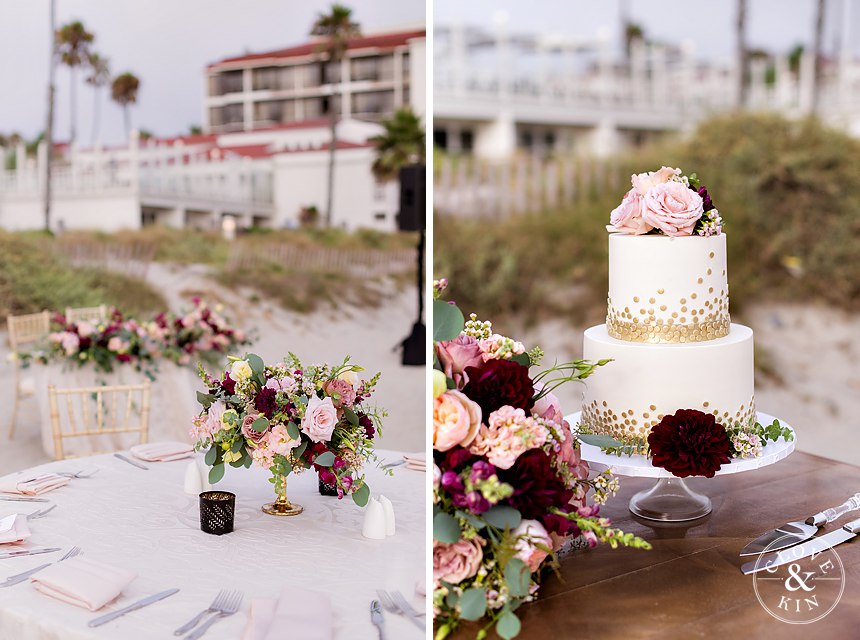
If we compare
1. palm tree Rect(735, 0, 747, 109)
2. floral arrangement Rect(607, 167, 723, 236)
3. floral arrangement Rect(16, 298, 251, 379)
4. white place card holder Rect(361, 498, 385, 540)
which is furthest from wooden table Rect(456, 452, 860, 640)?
palm tree Rect(735, 0, 747, 109)

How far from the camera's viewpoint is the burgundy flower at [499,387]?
1.58m

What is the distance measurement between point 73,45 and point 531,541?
1071 centimetres

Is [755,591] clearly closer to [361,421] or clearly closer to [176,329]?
[361,421]

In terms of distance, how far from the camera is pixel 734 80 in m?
11.2

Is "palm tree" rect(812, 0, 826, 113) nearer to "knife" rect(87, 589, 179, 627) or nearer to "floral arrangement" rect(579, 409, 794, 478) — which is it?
"floral arrangement" rect(579, 409, 794, 478)

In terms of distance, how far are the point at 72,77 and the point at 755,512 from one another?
10458 millimetres

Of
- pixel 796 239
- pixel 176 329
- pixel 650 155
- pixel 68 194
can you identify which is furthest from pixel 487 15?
pixel 176 329

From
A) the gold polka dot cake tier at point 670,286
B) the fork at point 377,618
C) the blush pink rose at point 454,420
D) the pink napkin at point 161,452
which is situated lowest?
the fork at point 377,618

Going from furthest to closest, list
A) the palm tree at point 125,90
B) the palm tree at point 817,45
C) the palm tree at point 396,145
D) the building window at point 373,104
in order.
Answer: the building window at point 373,104 < the palm tree at point 396,145 < the palm tree at point 817,45 < the palm tree at point 125,90

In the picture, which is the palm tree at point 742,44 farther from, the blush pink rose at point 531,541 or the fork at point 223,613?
the fork at point 223,613

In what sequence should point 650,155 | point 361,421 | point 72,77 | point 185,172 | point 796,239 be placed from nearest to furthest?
1. point 361,421
2. point 796,239
3. point 650,155
4. point 72,77
5. point 185,172

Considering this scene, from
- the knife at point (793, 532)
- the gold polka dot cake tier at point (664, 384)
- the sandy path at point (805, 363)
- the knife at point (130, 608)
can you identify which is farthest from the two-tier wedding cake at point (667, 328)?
the sandy path at point (805, 363)

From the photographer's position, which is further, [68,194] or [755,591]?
[68,194]

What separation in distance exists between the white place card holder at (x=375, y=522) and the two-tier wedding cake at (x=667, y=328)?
21.8 inches
